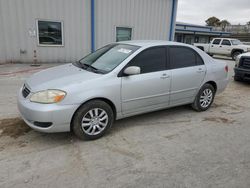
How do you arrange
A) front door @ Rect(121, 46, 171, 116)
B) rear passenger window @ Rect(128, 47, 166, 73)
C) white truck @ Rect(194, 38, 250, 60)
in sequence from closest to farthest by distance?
front door @ Rect(121, 46, 171, 116) → rear passenger window @ Rect(128, 47, 166, 73) → white truck @ Rect(194, 38, 250, 60)

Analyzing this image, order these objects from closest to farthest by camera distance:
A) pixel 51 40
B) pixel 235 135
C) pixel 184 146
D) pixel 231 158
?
pixel 231 158
pixel 184 146
pixel 235 135
pixel 51 40

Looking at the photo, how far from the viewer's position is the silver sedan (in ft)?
10.2

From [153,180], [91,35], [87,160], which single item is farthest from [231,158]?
[91,35]

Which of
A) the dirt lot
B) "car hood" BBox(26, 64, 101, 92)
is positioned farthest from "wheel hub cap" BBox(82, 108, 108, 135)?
"car hood" BBox(26, 64, 101, 92)

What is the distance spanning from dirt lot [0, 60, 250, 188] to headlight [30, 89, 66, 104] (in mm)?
736

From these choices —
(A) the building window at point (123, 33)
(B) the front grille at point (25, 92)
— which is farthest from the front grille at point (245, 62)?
(B) the front grille at point (25, 92)

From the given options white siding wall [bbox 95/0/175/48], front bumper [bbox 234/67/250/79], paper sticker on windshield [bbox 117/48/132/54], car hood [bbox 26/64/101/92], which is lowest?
front bumper [bbox 234/67/250/79]

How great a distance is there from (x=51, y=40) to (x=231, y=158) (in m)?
10.1

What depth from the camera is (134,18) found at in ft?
Answer: 41.0

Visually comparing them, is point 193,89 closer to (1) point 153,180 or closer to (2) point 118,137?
(2) point 118,137

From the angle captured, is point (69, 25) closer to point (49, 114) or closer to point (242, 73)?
point (242, 73)

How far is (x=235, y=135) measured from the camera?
3.84 m

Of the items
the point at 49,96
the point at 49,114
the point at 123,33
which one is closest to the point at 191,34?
the point at 123,33

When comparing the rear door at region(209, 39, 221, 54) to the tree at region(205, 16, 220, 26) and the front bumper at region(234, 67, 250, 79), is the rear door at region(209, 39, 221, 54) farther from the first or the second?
the tree at region(205, 16, 220, 26)
